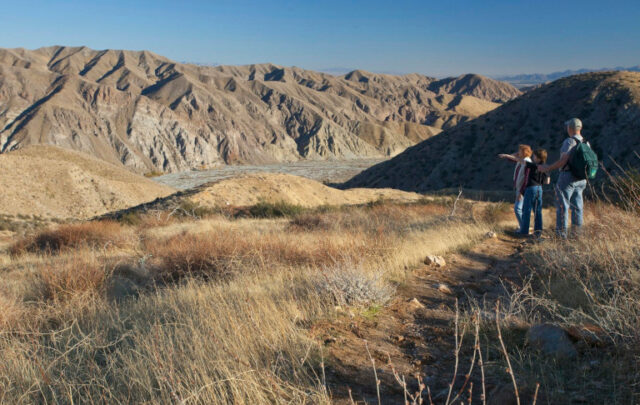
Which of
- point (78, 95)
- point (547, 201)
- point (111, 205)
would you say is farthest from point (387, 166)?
point (78, 95)

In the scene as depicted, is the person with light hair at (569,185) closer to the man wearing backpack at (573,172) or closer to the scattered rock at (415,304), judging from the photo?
the man wearing backpack at (573,172)

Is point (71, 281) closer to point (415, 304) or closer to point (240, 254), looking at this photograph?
point (240, 254)

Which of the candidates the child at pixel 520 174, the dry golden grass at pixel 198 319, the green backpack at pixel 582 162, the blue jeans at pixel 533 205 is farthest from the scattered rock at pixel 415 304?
the child at pixel 520 174

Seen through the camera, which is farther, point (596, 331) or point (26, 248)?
point (26, 248)

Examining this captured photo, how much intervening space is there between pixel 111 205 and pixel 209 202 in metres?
27.9

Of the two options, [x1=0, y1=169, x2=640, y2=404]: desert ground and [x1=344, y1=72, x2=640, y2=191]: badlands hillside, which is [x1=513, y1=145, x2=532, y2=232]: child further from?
[x1=344, y1=72, x2=640, y2=191]: badlands hillside

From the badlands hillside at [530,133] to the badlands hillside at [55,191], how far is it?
30.8 m

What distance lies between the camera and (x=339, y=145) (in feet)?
438

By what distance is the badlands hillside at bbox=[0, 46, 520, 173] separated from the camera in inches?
3834

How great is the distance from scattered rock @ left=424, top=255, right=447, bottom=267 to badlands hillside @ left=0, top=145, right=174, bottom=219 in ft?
128

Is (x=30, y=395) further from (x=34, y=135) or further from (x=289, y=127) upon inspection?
(x=289, y=127)

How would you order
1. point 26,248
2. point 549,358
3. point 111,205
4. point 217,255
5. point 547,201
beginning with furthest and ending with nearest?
point 111,205 < point 547,201 < point 26,248 < point 217,255 < point 549,358

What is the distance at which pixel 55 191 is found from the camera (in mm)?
40719

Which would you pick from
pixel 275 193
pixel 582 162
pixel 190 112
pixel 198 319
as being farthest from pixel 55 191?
pixel 190 112
